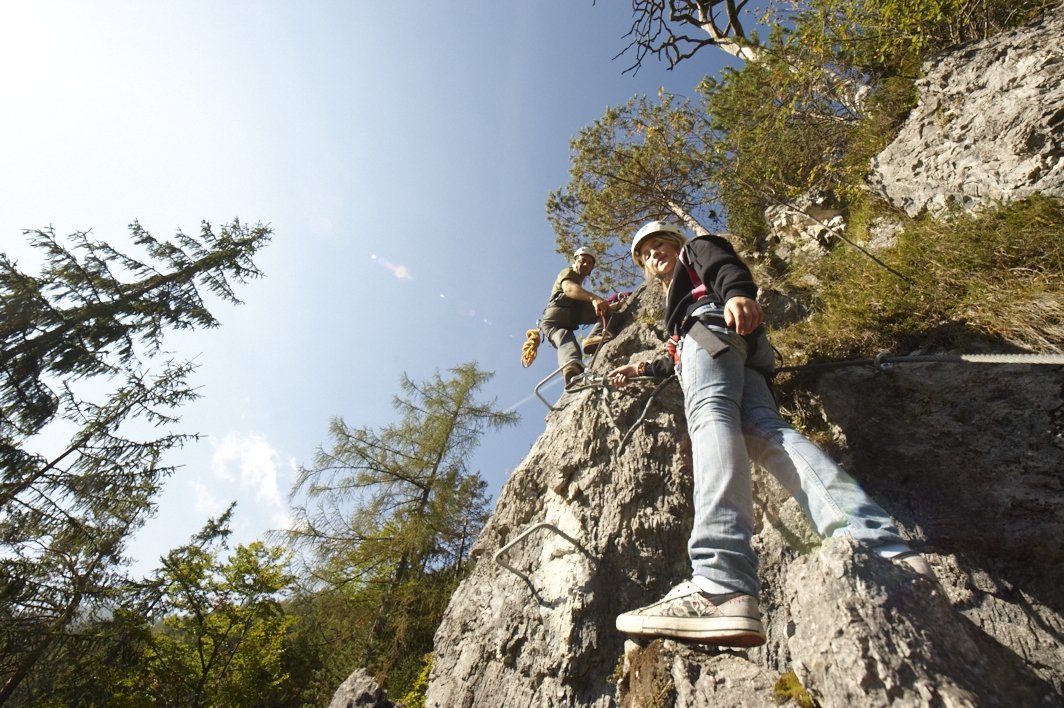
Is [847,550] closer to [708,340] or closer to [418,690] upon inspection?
[708,340]

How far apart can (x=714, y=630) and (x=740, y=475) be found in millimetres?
608

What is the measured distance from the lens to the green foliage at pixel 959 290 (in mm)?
2637

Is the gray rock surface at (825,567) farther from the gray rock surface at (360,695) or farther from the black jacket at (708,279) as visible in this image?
the gray rock surface at (360,695)

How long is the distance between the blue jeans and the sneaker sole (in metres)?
0.11

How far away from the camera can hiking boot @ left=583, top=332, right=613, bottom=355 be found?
6.16 metres

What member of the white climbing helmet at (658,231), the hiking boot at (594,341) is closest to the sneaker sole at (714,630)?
the white climbing helmet at (658,231)

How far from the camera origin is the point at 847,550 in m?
1.43

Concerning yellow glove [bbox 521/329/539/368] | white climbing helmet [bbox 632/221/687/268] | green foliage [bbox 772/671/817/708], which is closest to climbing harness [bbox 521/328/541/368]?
yellow glove [bbox 521/329/539/368]

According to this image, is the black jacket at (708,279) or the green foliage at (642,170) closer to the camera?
the black jacket at (708,279)

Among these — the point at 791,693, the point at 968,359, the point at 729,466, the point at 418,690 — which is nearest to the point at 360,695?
the point at 791,693

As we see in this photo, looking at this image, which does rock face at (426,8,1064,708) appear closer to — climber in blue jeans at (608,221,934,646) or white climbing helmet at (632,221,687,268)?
climber in blue jeans at (608,221,934,646)

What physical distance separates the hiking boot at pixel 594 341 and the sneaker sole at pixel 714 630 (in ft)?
15.0

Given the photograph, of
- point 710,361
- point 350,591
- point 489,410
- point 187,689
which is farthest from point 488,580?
point 187,689

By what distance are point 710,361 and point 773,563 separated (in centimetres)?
132
